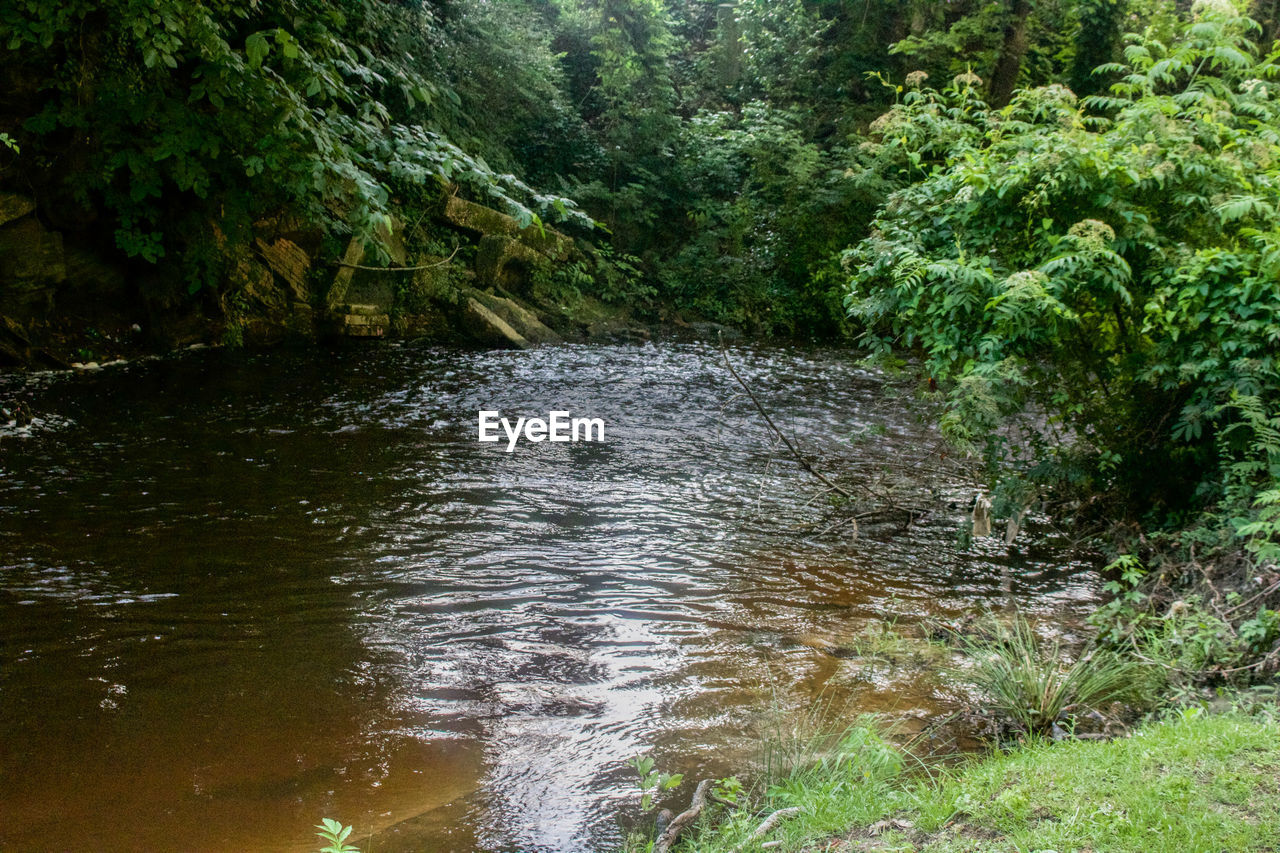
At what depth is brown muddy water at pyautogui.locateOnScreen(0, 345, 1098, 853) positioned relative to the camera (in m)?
3.42

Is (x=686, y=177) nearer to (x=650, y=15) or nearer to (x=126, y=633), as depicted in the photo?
(x=650, y=15)

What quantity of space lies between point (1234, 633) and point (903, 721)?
178cm

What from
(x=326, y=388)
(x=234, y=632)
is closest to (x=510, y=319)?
(x=326, y=388)

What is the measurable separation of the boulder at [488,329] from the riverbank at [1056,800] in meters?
11.1

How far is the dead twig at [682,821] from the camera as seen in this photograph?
303cm

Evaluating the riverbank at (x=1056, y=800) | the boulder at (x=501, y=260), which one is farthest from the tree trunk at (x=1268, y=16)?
the riverbank at (x=1056, y=800)

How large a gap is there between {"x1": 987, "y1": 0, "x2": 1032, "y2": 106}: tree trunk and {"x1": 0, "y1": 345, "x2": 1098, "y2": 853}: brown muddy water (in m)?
9.34

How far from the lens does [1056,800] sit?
278 centimetres

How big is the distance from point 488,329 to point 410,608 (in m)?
9.21

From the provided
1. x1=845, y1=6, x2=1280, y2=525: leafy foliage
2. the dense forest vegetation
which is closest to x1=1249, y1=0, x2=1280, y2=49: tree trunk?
the dense forest vegetation

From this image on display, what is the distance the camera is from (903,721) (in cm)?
404

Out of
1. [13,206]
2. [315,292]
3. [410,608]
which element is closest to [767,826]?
[410,608]

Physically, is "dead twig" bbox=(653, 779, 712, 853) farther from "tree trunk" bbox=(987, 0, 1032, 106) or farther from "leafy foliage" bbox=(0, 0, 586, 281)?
"tree trunk" bbox=(987, 0, 1032, 106)

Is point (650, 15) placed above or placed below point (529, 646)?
above
